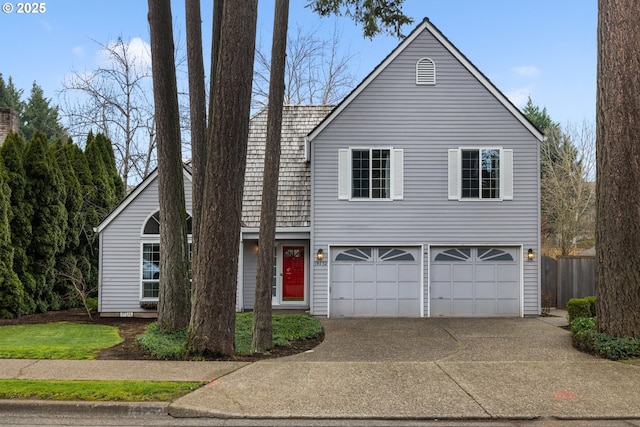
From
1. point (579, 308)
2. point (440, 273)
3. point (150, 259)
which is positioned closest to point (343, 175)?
point (440, 273)

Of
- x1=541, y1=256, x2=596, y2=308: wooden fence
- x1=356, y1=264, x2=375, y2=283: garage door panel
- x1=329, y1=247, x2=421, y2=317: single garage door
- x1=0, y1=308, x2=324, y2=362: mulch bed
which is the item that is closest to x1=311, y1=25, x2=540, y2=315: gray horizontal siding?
x1=329, y1=247, x2=421, y2=317: single garage door

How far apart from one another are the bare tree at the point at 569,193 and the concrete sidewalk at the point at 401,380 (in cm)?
2213

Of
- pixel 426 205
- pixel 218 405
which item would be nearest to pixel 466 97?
pixel 426 205

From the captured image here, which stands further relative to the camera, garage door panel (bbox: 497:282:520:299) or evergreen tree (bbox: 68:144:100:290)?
evergreen tree (bbox: 68:144:100:290)

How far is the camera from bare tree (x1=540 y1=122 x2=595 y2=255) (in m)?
31.6

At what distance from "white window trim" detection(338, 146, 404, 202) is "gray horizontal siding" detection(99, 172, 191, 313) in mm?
4950

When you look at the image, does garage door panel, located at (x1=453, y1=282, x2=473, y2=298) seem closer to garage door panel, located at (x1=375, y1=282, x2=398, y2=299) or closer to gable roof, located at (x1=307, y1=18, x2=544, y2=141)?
garage door panel, located at (x1=375, y1=282, x2=398, y2=299)

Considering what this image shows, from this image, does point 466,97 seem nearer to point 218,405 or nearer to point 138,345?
point 138,345

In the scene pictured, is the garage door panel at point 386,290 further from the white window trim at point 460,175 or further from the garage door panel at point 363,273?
the white window trim at point 460,175

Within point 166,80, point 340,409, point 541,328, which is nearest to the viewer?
point 340,409

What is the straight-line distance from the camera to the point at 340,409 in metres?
6.77

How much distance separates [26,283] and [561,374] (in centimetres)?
1540

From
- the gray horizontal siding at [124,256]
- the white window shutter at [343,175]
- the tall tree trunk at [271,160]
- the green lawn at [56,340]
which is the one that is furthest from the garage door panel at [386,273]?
the green lawn at [56,340]

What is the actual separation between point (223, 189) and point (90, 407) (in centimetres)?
409
